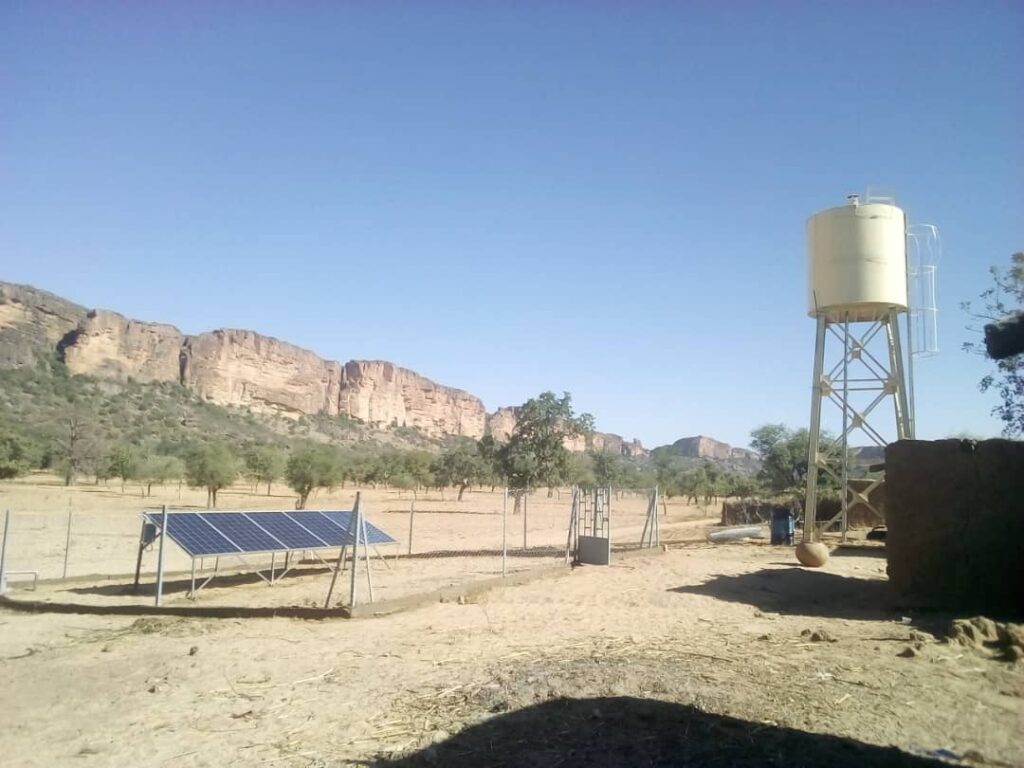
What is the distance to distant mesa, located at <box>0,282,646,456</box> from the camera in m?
102

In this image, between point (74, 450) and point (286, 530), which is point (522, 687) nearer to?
point (286, 530)

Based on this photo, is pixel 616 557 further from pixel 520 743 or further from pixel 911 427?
pixel 520 743

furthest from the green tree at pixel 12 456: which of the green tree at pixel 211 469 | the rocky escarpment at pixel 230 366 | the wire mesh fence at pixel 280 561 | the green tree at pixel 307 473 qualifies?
the rocky escarpment at pixel 230 366

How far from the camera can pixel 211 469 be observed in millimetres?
40906

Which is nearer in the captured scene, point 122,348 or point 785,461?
point 785,461

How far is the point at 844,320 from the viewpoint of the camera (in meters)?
21.6

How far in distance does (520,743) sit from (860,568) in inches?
591

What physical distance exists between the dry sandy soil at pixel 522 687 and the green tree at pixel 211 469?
28.2 m

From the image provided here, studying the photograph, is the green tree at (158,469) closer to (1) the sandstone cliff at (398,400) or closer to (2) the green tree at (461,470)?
(2) the green tree at (461,470)

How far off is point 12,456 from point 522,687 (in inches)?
1885

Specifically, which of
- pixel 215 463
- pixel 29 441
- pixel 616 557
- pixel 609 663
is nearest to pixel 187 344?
pixel 29 441

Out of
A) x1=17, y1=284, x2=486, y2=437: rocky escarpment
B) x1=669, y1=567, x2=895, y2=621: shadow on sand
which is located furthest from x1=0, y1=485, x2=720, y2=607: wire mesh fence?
x1=17, y1=284, x2=486, y2=437: rocky escarpment

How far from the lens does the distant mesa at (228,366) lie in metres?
102

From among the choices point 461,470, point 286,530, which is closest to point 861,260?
point 286,530
